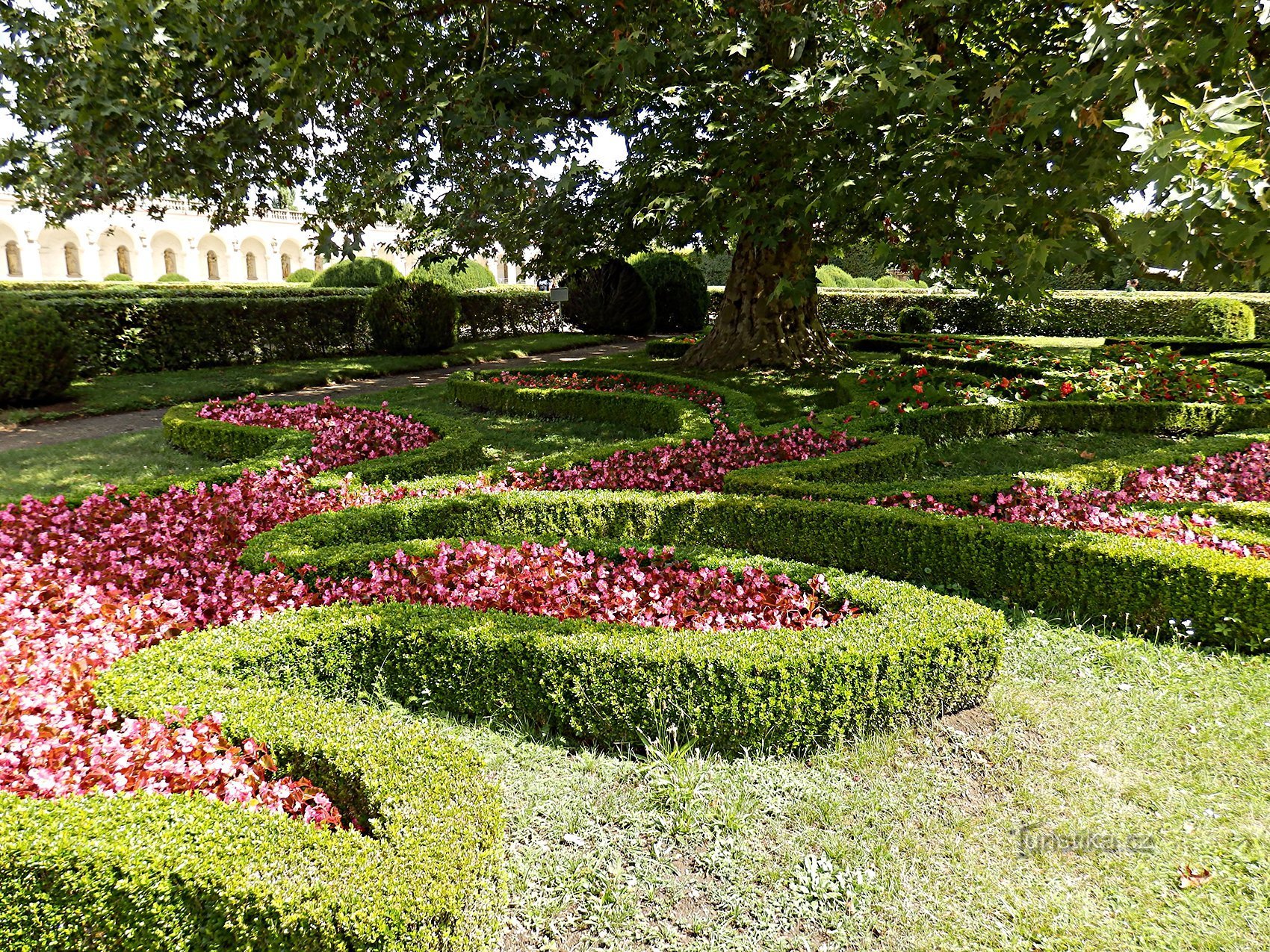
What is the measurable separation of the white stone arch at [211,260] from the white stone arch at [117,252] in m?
3.75

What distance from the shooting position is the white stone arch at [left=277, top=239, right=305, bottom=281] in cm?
5944

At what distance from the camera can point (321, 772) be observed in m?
2.68

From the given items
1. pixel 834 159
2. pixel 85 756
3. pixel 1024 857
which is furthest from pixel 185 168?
pixel 1024 857

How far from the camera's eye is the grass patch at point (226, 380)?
34.1 ft

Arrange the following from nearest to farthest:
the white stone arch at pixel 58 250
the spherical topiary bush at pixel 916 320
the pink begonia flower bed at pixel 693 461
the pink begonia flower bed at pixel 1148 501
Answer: the pink begonia flower bed at pixel 1148 501
the pink begonia flower bed at pixel 693 461
the spherical topiary bush at pixel 916 320
the white stone arch at pixel 58 250

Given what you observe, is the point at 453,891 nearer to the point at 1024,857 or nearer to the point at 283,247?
the point at 1024,857

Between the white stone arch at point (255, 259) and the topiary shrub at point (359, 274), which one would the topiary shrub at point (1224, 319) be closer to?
the topiary shrub at point (359, 274)

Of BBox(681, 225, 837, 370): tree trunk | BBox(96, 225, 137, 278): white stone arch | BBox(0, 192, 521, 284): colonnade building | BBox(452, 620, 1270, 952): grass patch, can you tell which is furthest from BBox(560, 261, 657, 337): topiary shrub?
BBox(96, 225, 137, 278): white stone arch

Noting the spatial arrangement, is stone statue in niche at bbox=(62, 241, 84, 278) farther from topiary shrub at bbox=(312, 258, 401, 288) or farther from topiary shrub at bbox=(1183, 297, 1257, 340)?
topiary shrub at bbox=(1183, 297, 1257, 340)

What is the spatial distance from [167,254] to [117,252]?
304 centimetres

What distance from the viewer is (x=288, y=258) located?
62.9 m

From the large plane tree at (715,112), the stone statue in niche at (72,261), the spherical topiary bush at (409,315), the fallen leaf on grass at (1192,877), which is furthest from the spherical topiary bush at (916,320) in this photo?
the stone statue in niche at (72,261)

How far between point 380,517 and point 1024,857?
150 inches

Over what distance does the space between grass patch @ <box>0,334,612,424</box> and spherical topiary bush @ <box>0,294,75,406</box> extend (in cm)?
28
